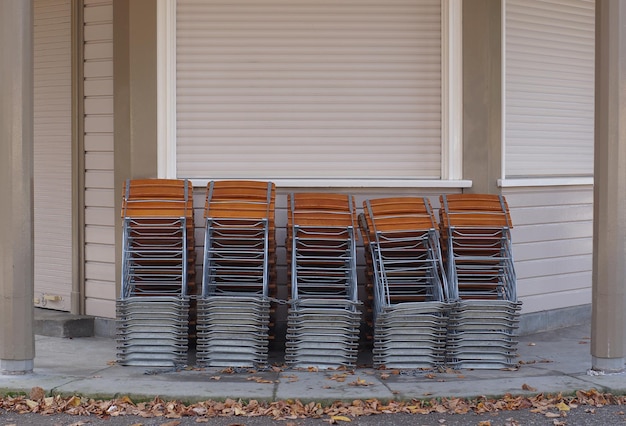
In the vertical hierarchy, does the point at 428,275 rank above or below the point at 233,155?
below

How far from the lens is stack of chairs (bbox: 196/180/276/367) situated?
7.20m

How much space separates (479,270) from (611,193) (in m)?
1.37

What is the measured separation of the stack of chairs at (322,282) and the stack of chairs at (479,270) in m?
0.86

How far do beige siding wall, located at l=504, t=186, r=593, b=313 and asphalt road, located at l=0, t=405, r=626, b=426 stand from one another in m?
2.81

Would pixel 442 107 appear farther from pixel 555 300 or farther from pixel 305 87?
pixel 555 300

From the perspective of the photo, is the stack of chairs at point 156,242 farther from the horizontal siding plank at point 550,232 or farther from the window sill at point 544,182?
the horizontal siding plank at point 550,232

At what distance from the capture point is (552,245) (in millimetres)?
9180

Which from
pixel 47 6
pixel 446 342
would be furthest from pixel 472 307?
pixel 47 6

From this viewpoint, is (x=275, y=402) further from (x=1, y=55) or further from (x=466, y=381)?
(x=1, y=55)

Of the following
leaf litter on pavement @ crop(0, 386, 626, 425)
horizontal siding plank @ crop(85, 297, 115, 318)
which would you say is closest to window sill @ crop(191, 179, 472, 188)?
horizontal siding plank @ crop(85, 297, 115, 318)

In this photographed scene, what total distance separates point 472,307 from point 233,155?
2760mm

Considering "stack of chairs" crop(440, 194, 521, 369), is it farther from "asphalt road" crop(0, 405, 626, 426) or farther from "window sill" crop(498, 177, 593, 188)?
"asphalt road" crop(0, 405, 626, 426)

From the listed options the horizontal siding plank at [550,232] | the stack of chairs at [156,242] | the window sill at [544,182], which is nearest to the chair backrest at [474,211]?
the window sill at [544,182]

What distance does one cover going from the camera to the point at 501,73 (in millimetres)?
8617
